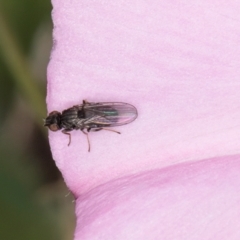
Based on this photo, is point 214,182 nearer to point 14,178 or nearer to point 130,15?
point 130,15

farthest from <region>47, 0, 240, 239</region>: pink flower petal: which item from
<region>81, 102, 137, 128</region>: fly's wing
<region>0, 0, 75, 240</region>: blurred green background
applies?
<region>0, 0, 75, 240</region>: blurred green background

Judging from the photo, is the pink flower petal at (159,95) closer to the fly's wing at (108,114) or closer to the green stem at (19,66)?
the fly's wing at (108,114)

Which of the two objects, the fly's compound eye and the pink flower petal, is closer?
the pink flower petal

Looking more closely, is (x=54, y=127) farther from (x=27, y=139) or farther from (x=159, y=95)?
(x=27, y=139)

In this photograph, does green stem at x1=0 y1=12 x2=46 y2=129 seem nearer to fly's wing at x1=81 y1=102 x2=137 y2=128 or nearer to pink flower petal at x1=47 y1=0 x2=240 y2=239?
fly's wing at x1=81 y1=102 x2=137 y2=128

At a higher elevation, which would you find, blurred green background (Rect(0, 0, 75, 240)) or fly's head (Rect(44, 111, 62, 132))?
fly's head (Rect(44, 111, 62, 132))
